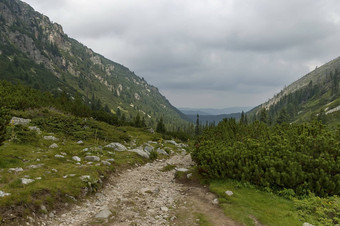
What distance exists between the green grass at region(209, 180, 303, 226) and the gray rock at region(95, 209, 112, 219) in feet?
20.4

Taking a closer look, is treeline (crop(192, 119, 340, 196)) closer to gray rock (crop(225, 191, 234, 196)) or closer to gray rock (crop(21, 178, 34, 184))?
gray rock (crop(225, 191, 234, 196))

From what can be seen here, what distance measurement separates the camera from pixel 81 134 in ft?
103

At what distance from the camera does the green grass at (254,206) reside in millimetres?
10242

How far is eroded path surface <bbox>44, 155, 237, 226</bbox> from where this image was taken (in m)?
10.1

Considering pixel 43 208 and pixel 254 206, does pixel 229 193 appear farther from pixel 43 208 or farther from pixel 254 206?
pixel 43 208

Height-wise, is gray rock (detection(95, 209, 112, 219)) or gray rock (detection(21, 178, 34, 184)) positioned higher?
gray rock (detection(21, 178, 34, 184))

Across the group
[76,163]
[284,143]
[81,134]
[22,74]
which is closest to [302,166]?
[284,143]

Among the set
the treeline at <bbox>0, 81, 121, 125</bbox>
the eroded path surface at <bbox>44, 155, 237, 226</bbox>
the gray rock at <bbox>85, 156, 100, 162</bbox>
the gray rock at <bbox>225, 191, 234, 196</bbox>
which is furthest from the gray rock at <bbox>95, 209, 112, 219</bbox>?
the treeline at <bbox>0, 81, 121, 125</bbox>

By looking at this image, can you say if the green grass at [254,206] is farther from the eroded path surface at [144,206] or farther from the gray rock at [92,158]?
the gray rock at [92,158]

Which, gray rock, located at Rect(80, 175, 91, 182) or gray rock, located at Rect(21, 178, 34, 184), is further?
gray rock, located at Rect(80, 175, 91, 182)

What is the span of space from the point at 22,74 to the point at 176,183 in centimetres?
19434

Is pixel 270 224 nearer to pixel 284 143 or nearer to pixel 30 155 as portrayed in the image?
pixel 284 143

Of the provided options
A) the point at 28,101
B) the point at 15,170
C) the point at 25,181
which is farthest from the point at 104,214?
the point at 28,101

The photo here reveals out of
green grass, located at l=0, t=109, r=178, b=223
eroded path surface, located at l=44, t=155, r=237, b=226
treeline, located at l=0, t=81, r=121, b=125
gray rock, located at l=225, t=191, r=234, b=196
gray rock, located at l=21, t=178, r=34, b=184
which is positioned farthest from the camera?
treeline, located at l=0, t=81, r=121, b=125
